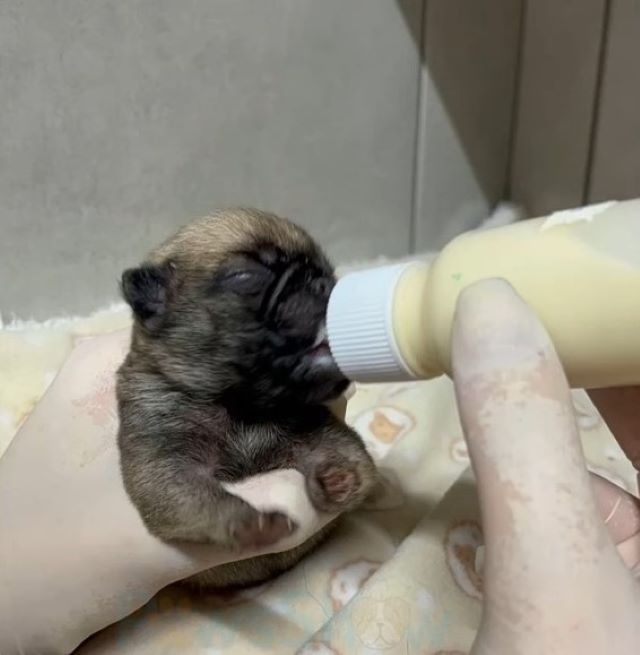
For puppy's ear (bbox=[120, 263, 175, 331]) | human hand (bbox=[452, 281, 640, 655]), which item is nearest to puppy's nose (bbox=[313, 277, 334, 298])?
puppy's ear (bbox=[120, 263, 175, 331])

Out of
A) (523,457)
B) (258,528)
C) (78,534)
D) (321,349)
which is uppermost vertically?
(523,457)

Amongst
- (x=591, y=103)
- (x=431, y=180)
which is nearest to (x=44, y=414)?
(x=431, y=180)

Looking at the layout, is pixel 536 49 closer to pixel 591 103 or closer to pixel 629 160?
pixel 591 103

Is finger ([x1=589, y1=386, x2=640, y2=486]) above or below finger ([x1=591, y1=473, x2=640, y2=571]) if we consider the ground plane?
above

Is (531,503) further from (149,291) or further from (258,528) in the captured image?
(149,291)

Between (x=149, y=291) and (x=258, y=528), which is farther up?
(x=149, y=291)

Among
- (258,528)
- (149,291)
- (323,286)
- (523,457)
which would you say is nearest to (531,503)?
(523,457)

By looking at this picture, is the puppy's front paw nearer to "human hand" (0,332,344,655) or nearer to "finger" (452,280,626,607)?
"human hand" (0,332,344,655)
